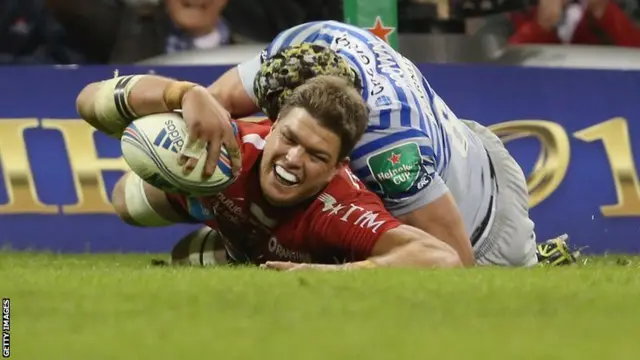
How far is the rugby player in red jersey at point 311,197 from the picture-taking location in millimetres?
4746

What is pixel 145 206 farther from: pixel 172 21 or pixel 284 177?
pixel 172 21

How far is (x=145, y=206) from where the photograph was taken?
17.9ft

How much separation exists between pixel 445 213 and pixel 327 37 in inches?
36.8

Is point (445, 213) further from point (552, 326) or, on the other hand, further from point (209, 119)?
point (552, 326)

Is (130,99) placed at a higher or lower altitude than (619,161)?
higher

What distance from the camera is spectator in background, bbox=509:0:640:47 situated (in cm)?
821

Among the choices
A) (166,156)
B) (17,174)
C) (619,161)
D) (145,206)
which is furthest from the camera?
(619,161)

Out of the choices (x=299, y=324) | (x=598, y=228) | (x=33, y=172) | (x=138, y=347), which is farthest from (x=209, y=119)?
(x=598, y=228)

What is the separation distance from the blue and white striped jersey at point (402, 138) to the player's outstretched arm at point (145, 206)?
0.56 metres

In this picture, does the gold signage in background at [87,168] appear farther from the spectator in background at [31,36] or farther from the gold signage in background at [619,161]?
the gold signage in background at [619,161]

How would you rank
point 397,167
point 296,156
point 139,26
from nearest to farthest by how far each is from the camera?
1. point 296,156
2. point 397,167
3. point 139,26

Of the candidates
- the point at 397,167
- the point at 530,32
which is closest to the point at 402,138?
the point at 397,167

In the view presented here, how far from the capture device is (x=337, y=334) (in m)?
3.29

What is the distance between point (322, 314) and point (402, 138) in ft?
5.04
